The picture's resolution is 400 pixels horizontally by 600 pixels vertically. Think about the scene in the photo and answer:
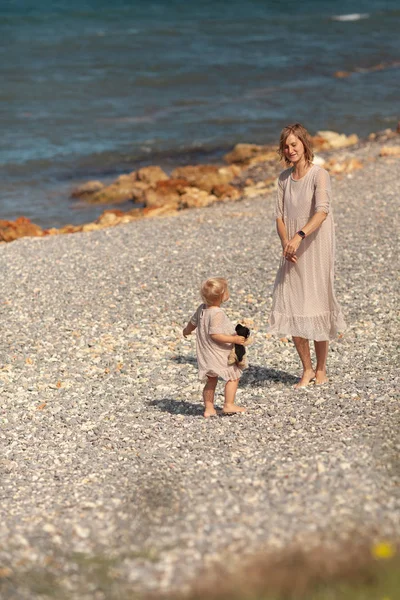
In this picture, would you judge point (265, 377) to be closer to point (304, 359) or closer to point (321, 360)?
point (304, 359)

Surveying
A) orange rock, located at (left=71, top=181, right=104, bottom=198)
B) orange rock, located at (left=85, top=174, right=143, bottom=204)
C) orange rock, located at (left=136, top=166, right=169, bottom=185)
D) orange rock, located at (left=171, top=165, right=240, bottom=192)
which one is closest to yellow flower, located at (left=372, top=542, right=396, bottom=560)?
orange rock, located at (left=171, top=165, right=240, bottom=192)

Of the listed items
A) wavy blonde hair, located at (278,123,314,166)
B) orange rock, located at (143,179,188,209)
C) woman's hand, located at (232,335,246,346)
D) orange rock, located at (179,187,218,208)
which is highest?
wavy blonde hair, located at (278,123,314,166)

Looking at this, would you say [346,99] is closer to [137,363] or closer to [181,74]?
[181,74]

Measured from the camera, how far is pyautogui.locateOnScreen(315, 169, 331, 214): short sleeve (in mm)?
7027

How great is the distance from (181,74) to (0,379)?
2853 centimetres

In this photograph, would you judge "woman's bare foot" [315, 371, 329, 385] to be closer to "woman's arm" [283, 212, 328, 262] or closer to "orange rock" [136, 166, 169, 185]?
"woman's arm" [283, 212, 328, 262]

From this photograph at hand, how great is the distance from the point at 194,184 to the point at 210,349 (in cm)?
1209

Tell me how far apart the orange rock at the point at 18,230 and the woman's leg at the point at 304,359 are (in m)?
9.62

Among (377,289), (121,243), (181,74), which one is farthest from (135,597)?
(181,74)

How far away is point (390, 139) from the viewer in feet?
70.1

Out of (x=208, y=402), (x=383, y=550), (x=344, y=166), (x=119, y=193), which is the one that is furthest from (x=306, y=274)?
(x=119, y=193)

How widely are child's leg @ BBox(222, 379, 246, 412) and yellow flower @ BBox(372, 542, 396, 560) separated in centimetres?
259

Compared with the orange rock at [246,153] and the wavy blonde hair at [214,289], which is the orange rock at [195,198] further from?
the wavy blonde hair at [214,289]

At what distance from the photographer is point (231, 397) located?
718 centimetres
